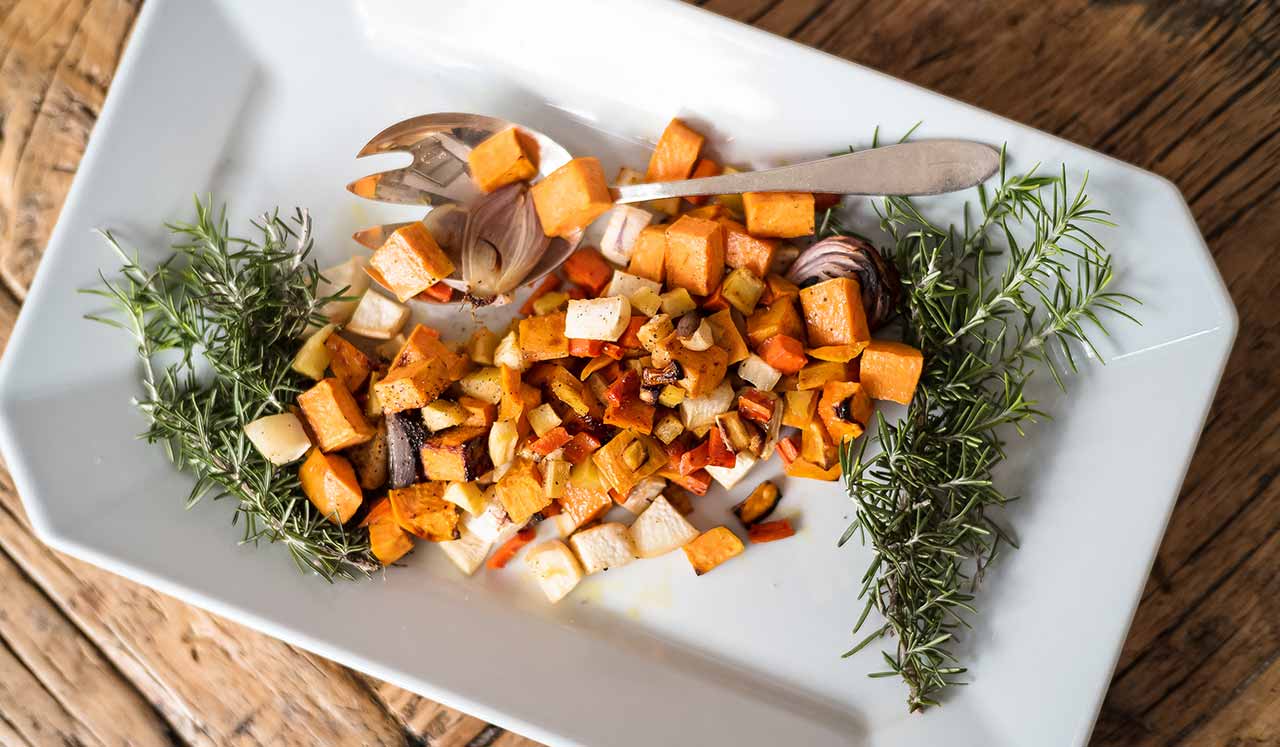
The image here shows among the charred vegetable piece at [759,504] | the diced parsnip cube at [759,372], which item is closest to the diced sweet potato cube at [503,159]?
the diced parsnip cube at [759,372]

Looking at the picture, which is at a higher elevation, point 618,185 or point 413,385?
point 618,185

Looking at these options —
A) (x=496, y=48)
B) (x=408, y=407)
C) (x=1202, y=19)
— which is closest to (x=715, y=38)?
(x=496, y=48)

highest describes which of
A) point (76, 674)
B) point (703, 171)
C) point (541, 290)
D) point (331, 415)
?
point (703, 171)

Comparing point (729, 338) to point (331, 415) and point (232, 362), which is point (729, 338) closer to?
point (331, 415)

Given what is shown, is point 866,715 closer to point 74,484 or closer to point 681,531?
point 681,531

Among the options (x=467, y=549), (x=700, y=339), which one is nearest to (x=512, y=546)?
(x=467, y=549)

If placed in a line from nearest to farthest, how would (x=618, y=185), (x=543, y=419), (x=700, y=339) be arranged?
(x=700, y=339), (x=543, y=419), (x=618, y=185)
